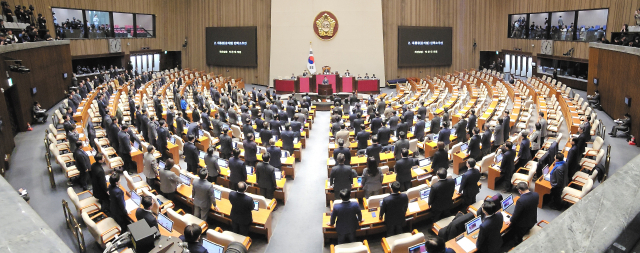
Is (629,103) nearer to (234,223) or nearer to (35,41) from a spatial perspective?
(234,223)


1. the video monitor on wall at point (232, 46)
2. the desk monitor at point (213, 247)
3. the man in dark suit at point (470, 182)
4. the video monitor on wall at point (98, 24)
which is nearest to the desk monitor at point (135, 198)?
the desk monitor at point (213, 247)

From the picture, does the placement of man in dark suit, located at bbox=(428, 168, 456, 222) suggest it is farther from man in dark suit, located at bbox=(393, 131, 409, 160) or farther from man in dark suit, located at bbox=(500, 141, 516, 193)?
man in dark suit, located at bbox=(393, 131, 409, 160)

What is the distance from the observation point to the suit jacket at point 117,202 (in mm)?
6340

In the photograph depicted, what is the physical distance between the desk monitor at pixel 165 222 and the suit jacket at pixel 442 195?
431 cm

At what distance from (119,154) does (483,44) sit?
2742 centimetres

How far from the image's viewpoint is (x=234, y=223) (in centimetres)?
671

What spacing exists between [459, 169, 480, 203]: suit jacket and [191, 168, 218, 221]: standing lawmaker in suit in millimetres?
4525

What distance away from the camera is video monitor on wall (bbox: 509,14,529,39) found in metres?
27.5

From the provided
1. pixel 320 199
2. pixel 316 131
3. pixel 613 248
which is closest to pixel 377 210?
pixel 320 199

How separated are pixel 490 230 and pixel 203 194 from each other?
4.67m

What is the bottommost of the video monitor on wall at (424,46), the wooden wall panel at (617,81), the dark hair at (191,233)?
the dark hair at (191,233)

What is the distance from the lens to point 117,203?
639 centimetres

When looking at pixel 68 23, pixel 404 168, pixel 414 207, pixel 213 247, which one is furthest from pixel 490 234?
pixel 68 23

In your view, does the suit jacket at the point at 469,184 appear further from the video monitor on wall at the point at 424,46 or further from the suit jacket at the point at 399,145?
the video monitor on wall at the point at 424,46
